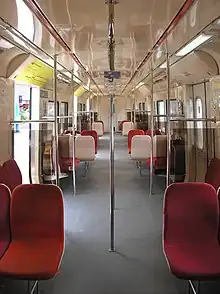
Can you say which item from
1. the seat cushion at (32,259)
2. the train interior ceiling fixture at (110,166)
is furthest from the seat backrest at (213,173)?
the seat cushion at (32,259)

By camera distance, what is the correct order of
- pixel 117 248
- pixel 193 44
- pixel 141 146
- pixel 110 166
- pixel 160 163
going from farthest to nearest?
pixel 141 146
pixel 160 163
pixel 193 44
pixel 110 166
pixel 117 248

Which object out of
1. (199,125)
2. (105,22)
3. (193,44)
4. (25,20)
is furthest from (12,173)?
(199,125)

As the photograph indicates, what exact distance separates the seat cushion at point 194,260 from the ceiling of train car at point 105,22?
1.68 metres

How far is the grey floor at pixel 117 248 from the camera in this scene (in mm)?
2523

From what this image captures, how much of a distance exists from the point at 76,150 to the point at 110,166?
2944mm

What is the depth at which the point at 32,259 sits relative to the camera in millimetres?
2195

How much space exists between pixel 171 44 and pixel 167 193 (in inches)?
79.2

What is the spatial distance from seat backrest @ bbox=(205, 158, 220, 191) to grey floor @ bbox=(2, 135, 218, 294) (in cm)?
78

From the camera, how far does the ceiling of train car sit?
2.39 meters

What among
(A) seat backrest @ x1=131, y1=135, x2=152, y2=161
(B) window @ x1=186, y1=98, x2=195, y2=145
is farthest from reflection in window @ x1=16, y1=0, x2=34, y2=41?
(A) seat backrest @ x1=131, y1=135, x2=152, y2=161

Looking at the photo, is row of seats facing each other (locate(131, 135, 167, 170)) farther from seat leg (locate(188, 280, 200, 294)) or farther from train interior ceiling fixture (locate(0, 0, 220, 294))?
seat leg (locate(188, 280, 200, 294))

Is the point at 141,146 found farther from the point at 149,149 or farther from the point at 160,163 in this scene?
the point at 160,163

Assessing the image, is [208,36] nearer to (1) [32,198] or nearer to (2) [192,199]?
(2) [192,199]

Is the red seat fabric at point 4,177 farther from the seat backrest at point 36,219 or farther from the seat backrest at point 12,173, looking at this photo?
the seat backrest at point 36,219
